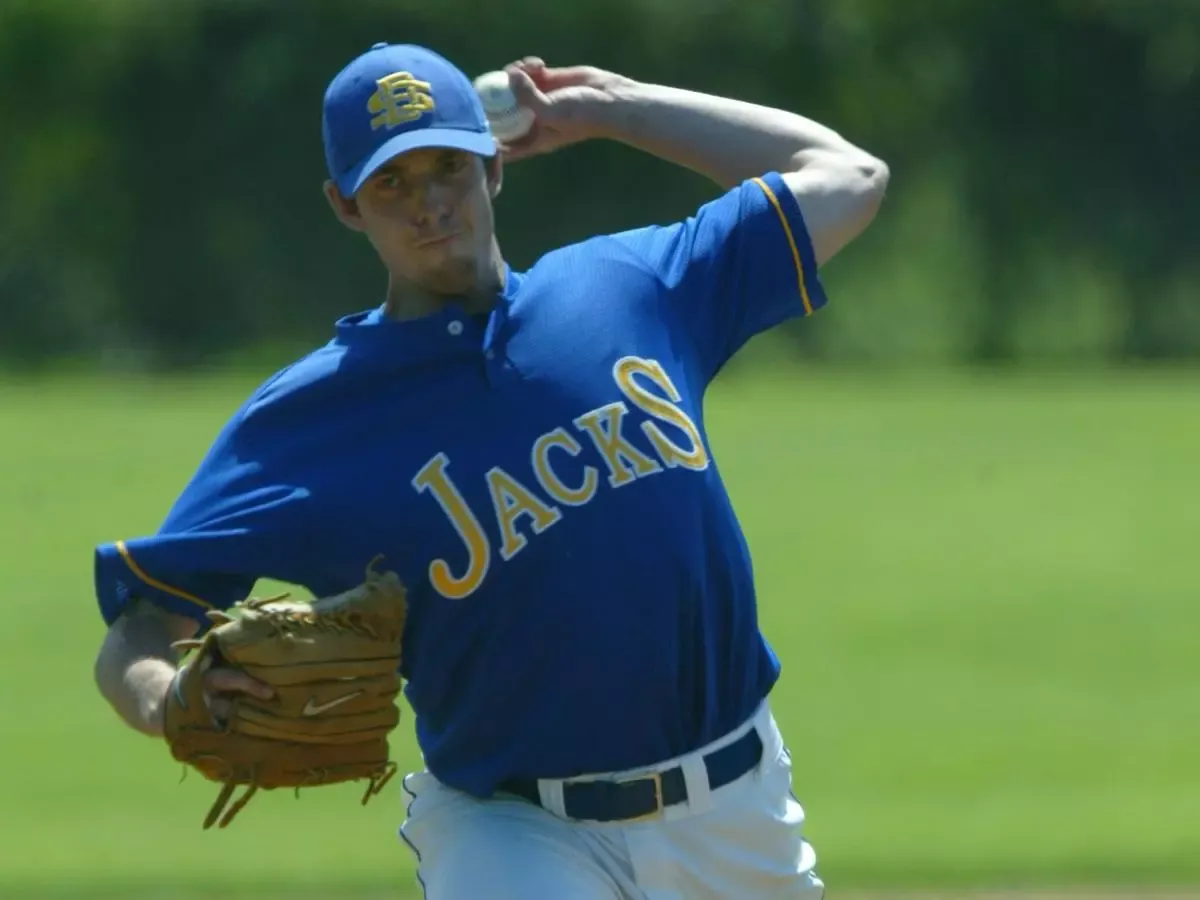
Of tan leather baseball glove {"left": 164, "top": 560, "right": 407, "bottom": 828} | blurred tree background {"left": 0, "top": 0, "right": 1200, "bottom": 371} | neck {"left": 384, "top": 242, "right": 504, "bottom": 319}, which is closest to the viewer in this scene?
tan leather baseball glove {"left": 164, "top": 560, "right": 407, "bottom": 828}

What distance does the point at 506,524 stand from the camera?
10.1ft

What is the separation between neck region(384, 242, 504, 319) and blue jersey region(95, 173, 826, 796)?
0.09ft

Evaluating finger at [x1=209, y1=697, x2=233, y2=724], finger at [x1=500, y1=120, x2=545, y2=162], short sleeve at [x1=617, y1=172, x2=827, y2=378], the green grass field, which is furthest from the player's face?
the green grass field

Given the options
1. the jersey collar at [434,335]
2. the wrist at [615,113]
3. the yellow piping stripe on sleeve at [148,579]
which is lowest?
the yellow piping stripe on sleeve at [148,579]

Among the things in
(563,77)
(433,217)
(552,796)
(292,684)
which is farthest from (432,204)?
(552,796)

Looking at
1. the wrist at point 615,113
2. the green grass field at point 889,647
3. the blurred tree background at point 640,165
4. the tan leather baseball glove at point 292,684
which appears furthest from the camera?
the blurred tree background at point 640,165

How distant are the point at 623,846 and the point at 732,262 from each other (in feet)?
2.92

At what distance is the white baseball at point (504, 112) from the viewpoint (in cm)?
360

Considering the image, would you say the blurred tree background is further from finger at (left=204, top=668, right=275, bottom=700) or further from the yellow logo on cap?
finger at (left=204, top=668, right=275, bottom=700)

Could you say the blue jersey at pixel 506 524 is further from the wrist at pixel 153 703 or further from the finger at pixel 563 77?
the finger at pixel 563 77

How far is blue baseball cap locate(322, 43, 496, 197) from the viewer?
3158 millimetres

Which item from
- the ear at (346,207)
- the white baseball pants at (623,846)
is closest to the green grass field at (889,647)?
the white baseball pants at (623,846)

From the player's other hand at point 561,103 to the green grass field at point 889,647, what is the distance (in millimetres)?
3339

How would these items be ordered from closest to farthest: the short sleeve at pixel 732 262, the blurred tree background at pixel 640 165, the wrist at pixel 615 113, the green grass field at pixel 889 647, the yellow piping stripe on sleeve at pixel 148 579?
the yellow piping stripe on sleeve at pixel 148 579, the short sleeve at pixel 732 262, the wrist at pixel 615 113, the green grass field at pixel 889 647, the blurred tree background at pixel 640 165
